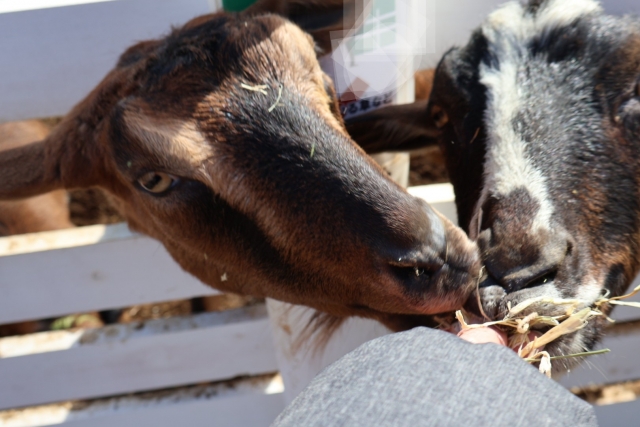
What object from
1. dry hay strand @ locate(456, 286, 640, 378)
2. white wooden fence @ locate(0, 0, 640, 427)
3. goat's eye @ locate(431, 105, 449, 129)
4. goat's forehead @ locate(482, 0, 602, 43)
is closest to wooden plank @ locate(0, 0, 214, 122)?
white wooden fence @ locate(0, 0, 640, 427)

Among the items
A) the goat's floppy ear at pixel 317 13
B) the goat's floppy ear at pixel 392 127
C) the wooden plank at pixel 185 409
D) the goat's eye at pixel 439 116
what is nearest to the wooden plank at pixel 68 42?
the goat's floppy ear at pixel 317 13

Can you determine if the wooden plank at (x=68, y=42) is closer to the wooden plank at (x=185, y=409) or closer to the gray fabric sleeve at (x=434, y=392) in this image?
the gray fabric sleeve at (x=434, y=392)

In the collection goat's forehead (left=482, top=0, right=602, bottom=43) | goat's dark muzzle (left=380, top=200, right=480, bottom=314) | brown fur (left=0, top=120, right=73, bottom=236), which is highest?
goat's forehead (left=482, top=0, right=602, bottom=43)

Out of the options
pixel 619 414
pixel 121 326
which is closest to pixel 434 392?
pixel 121 326

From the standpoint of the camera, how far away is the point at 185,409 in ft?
10.9

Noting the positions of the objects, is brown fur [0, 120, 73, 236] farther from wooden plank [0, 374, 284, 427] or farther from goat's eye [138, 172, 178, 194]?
goat's eye [138, 172, 178, 194]

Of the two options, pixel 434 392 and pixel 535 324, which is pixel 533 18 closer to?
pixel 535 324

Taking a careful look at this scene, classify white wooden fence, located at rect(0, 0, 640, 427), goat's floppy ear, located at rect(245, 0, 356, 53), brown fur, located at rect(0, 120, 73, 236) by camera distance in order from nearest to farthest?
goat's floppy ear, located at rect(245, 0, 356, 53)
white wooden fence, located at rect(0, 0, 640, 427)
brown fur, located at rect(0, 120, 73, 236)

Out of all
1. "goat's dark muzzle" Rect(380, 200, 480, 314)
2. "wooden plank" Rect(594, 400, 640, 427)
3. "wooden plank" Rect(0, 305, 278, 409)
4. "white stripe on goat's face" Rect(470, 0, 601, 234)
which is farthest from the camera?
"wooden plank" Rect(594, 400, 640, 427)

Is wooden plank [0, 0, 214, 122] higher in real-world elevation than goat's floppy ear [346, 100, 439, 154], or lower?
higher

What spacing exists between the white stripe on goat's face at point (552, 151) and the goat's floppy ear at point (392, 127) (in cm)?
22

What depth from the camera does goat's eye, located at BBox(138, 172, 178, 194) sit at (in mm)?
1835

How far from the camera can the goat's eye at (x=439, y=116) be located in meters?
2.30

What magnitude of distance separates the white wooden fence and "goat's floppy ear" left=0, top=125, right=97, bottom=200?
0.36m
